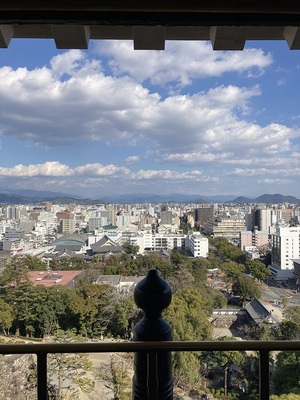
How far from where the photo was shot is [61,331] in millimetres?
1948

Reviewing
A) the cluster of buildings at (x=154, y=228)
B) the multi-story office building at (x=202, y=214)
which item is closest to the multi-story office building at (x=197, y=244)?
the cluster of buildings at (x=154, y=228)

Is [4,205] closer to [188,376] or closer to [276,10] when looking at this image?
[188,376]

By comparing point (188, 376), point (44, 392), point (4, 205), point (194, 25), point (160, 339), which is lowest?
point (188, 376)

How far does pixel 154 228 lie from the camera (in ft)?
10.5

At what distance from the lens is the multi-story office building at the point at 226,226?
2934 millimetres

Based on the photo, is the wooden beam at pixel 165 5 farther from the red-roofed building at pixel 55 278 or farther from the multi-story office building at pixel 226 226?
the multi-story office building at pixel 226 226

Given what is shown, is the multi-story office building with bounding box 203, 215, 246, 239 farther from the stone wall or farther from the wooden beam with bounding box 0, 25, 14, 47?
the wooden beam with bounding box 0, 25, 14, 47

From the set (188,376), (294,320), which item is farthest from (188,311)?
(188,376)

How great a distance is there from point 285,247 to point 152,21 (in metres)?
1.87

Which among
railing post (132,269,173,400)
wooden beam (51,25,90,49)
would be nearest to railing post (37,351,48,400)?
railing post (132,269,173,400)

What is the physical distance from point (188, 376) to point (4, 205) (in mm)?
2500

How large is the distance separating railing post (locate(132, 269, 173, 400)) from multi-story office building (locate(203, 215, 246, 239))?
2361mm

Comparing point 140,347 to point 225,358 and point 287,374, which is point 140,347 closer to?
point 225,358

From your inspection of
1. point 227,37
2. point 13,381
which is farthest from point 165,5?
point 13,381
